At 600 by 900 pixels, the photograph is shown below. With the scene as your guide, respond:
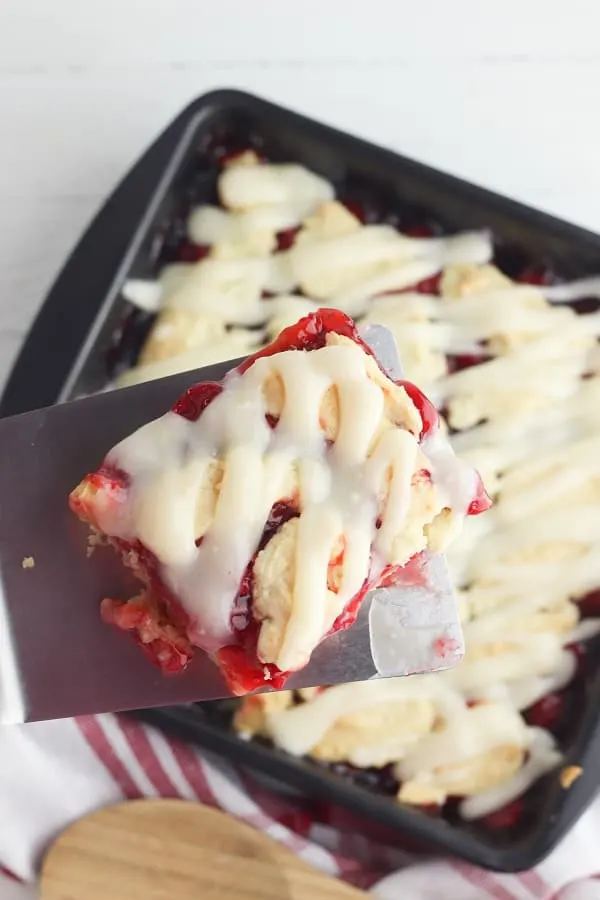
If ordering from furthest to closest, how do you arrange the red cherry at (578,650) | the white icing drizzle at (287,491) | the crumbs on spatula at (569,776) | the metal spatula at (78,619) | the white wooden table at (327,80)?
the white wooden table at (327,80), the red cherry at (578,650), the crumbs on spatula at (569,776), the metal spatula at (78,619), the white icing drizzle at (287,491)

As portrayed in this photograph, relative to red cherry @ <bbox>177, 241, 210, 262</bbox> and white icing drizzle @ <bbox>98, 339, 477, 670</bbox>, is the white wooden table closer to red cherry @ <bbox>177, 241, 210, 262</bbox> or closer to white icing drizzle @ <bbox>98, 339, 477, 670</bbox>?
red cherry @ <bbox>177, 241, 210, 262</bbox>

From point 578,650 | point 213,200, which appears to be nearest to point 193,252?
point 213,200

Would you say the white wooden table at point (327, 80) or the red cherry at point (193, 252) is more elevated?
the white wooden table at point (327, 80)

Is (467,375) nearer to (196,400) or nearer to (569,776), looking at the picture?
(569,776)

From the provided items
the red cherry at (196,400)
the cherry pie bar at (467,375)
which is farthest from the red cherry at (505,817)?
the red cherry at (196,400)

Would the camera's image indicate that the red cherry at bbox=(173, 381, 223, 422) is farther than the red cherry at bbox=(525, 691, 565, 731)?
No

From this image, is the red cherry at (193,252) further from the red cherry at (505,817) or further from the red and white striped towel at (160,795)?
the red cherry at (505,817)

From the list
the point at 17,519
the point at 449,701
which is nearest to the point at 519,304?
the point at 449,701

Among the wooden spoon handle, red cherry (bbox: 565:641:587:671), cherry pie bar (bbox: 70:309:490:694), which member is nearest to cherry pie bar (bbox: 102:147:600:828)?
red cherry (bbox: 565:641:587:671)
